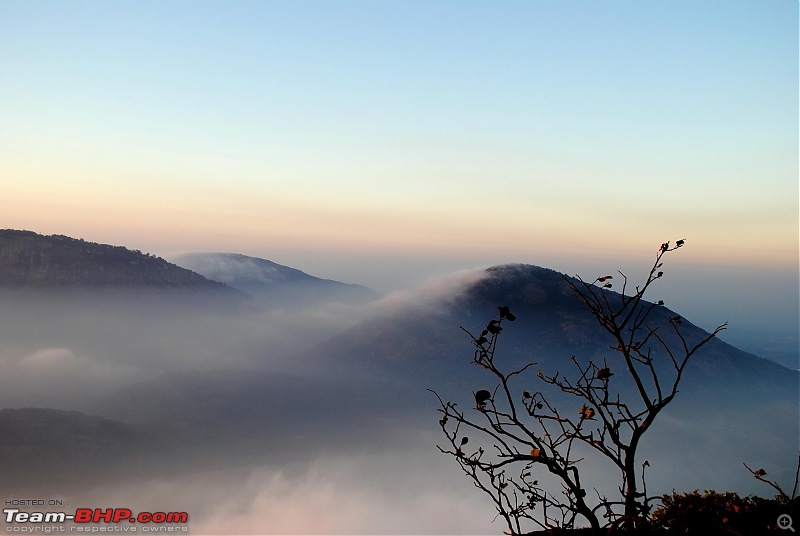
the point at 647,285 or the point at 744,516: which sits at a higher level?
the point at 647,285

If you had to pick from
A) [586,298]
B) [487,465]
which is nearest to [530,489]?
[487,465]

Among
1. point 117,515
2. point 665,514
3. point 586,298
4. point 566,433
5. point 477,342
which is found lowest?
point 117,515

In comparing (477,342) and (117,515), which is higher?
(477,342)

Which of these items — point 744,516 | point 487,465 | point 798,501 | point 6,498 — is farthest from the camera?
point 6,498

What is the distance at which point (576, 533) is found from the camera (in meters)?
11.7

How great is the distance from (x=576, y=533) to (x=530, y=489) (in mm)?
2887

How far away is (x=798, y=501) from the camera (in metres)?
11.5

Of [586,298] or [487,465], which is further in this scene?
[586,298]

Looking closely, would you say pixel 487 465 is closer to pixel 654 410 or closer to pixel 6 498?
pixel 654 410

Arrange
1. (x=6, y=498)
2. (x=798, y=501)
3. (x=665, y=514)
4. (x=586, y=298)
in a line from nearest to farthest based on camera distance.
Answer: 1. (x=586, y=298)
2. (x=798, y=501)
3. (x=665, y=514)
4. (x=6, y=498)

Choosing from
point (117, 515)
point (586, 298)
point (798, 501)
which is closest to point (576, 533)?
point (798, 501)

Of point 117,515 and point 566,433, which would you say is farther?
point 117,515

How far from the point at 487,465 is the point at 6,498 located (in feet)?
818

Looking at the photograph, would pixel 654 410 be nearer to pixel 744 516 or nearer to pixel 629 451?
pixel 629 451
